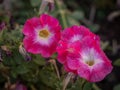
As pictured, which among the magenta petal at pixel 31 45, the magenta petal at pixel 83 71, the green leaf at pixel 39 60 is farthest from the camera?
the green leaf at pixel 39 60

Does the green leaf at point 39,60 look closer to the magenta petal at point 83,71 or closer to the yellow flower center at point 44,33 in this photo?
the yellow flower center at point 44,33

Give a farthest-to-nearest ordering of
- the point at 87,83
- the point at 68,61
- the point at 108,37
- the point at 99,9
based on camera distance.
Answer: the point at 99,9, the point at 108,37, the point at 87,83, the point at 68,61

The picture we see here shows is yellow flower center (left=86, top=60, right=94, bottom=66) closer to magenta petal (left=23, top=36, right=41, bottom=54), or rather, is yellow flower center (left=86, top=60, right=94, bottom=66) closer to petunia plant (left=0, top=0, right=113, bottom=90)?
petunia plant (left=0, top=0, right=113, bottom=90)

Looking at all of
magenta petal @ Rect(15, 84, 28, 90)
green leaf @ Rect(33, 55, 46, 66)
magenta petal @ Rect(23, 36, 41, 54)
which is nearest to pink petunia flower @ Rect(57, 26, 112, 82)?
magenta petal @ Rect(23, 36, 41, 54)

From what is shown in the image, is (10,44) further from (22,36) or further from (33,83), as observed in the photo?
(33,83)

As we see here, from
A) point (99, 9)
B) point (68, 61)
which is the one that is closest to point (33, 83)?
point (68, 61)

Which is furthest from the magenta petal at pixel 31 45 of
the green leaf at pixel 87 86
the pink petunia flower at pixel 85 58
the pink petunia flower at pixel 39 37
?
the green leaf at pixel 87 86

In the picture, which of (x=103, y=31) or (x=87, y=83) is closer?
(x=87, y=83)
